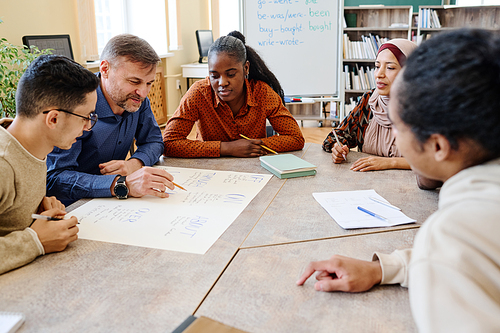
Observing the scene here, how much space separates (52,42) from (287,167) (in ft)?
8.07

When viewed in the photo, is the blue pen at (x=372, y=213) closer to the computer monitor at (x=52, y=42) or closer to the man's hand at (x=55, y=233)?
the man's hand at (x=55, y=233)

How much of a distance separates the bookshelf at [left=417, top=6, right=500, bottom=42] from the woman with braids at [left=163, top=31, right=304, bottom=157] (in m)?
4.06

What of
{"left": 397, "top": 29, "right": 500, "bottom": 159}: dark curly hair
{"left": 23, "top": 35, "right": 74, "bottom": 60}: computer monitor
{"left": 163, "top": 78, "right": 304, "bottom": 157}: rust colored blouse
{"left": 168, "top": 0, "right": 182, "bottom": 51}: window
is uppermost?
{"left": 168, "top": 0, "right": 182, "bottom": 51}: window

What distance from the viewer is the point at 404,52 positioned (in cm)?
198

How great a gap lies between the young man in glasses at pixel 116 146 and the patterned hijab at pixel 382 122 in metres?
1.07

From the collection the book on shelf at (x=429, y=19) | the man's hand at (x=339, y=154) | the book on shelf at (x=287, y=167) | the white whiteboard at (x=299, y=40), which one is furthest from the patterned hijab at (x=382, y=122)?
the book on shelf at (x=429, y=19)

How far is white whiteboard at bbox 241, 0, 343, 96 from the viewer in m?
3.75

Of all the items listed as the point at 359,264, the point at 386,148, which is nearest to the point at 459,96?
the point at 359,264

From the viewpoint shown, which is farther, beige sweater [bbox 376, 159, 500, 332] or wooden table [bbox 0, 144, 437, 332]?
wooden table [bbox 0, 144, 437, 332]

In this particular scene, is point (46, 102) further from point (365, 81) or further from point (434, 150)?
point (365, 81)

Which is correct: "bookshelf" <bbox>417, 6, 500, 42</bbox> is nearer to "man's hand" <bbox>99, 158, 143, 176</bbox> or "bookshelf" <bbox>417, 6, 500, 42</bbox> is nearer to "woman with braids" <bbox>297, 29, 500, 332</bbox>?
"man's hand" <bbox>99, 158, 143, 176</bbox>

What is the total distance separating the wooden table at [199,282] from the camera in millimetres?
758

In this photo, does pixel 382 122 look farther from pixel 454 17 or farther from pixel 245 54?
pixel 454 17

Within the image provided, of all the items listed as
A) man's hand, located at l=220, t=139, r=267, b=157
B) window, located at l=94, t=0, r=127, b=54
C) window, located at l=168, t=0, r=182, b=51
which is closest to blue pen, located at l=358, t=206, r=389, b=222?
man's hand, located at l=220, t=139, r=267, b=157
